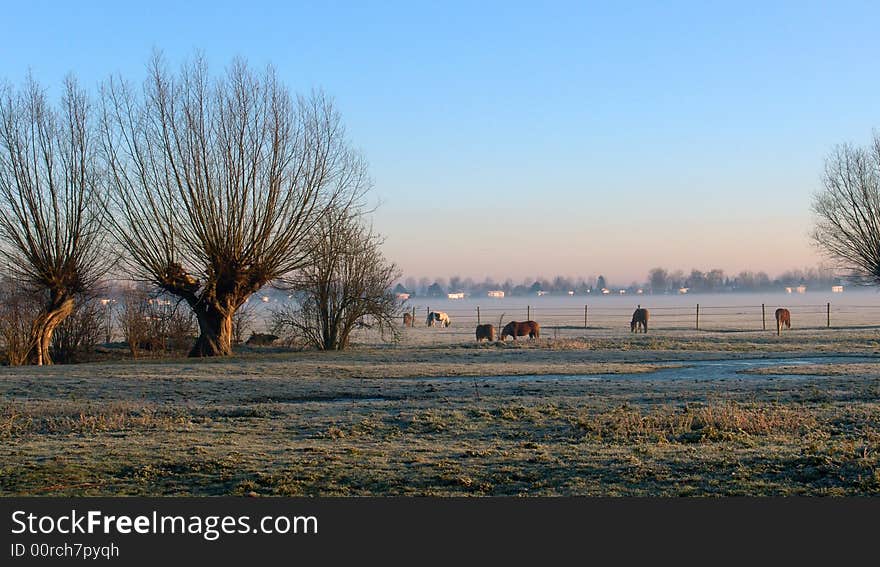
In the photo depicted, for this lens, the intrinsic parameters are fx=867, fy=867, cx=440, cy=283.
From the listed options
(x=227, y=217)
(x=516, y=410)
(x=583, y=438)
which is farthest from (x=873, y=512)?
(x=227, y=217)

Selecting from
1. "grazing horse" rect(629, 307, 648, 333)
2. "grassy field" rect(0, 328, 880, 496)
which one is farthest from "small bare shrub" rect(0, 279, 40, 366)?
"grazing horse" rect(629, 307, 648, 333)

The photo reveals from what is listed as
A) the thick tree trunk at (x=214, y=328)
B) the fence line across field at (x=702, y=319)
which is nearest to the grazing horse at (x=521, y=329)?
the fence line across field at (x=702, y=319)

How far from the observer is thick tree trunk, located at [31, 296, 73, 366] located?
3225 cm

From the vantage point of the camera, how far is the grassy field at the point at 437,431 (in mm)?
9219

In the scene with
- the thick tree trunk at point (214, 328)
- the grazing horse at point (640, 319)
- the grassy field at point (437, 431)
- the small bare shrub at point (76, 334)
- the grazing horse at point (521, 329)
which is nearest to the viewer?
the grassy field at point (437, 431)

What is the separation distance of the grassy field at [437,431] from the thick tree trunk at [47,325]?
590 centimetres

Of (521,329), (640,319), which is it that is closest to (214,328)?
(521,329)

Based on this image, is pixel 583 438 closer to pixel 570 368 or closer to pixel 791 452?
pixel 791 452

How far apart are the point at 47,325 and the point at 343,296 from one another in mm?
11801

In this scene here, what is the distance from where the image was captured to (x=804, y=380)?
21.5m

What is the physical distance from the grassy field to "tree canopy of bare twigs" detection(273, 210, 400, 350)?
35.7 ft

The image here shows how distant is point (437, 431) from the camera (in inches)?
538

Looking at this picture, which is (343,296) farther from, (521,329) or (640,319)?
(640,319)

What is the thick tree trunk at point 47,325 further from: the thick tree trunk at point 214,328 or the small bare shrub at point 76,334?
the thick tree trunk at point 214,328
